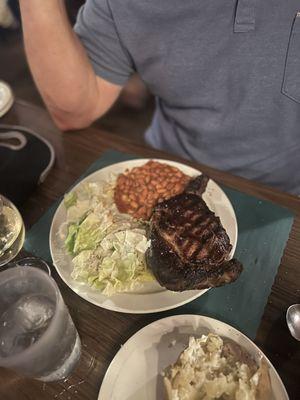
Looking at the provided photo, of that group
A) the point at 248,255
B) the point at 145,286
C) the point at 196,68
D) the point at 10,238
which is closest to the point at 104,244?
the point at 145,286

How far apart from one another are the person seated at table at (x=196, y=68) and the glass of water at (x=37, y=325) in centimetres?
78

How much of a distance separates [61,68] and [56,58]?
36mm


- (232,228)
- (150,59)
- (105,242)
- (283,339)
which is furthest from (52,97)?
(283,339)

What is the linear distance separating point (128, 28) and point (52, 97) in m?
0.38

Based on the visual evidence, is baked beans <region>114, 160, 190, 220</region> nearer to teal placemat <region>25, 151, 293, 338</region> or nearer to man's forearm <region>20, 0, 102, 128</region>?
teal placemat <region>25, 151, 293, 338</region>

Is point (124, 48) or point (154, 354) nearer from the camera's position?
point (154, 354)

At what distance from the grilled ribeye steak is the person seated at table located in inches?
17.6

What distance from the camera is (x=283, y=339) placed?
3.04 ft

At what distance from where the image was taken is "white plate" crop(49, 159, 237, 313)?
98 cm

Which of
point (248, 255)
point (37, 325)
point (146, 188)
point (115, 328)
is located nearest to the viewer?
point (37, 325)

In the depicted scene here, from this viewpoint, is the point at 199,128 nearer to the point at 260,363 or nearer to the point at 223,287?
the point at 223,287

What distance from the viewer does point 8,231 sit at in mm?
1125

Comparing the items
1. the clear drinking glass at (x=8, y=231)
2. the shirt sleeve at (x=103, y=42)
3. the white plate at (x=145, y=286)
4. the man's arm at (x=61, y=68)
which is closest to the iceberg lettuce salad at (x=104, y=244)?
the white plate at (x=145, y=286)

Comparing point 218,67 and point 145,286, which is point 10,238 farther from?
point 218,67
